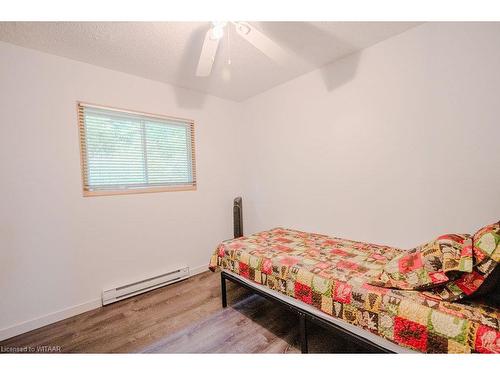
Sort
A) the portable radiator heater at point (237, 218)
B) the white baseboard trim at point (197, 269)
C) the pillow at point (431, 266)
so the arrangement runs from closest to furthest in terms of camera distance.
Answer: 1. the pillow at point (431, 266)
2. the white baseboard trim at point (197, 269)
3. the portable radiator heater at point (237, 218)

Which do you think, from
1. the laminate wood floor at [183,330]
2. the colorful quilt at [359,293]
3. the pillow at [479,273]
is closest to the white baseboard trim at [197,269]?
the laminate wood floor at [183,330]

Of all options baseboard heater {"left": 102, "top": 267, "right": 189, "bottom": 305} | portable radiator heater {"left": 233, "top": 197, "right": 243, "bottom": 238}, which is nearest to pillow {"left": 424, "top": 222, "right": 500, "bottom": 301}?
portable radiator heater {"left": 233, "top": 197, "right": 243, "bottom": 238}

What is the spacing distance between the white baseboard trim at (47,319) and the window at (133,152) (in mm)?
1098

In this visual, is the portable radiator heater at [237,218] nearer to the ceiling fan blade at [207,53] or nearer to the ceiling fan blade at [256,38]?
the ceiling fan blade at [207,53]

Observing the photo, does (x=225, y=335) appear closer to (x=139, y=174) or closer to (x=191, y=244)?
(x=191, y=244)

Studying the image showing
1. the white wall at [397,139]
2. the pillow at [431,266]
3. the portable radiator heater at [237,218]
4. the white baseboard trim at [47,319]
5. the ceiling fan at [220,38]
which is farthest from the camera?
the portable radiator heater at [237,218]

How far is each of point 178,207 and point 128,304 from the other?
3.79ft

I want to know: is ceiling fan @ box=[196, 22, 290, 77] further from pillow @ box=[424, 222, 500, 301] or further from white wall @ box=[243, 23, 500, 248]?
pillow @ box=[424, 222, 500, 301]

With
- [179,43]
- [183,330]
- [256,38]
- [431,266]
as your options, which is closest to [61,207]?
[183,330]

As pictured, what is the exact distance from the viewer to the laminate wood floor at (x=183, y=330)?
1.70 metres

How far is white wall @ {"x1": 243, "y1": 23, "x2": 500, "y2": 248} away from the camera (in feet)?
5.46

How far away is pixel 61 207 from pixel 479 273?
3064mm

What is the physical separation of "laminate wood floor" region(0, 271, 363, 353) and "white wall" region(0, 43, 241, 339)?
0.26 metres

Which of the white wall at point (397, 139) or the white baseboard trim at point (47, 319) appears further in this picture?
the white baseboard trim at point (47, 319)
